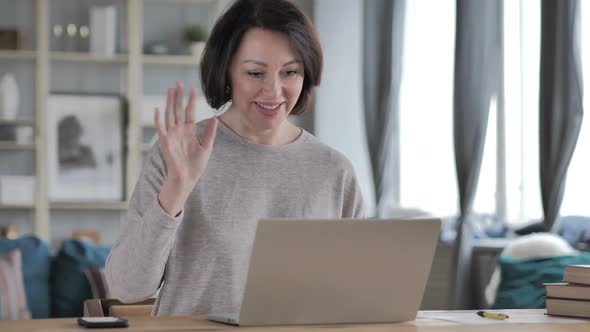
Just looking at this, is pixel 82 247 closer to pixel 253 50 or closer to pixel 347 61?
pixel 347 61

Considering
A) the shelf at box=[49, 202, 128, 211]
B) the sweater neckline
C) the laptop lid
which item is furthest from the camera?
the shelf at box=[49, 202, 128, 211]

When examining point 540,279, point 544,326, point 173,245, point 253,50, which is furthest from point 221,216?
point 540,279

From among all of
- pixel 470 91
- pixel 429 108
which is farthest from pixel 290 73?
pixel 429 108

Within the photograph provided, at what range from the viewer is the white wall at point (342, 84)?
6.91 metres

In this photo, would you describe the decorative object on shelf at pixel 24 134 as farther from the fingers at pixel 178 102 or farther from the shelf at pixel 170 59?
the fingers at pixel 178 102

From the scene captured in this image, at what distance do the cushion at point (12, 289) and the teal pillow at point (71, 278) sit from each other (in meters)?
0.22

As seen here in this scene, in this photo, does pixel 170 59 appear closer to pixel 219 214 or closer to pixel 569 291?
pixel 219 214

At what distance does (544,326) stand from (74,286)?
4.16 metres

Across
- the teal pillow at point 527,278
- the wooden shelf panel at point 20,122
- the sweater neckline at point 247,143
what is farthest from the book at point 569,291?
the wooden shelf panel at point 20,122

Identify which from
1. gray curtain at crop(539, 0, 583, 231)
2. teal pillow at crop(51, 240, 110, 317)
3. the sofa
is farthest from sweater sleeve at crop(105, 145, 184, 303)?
teal pillow at crop(51, 240, 110, 317)

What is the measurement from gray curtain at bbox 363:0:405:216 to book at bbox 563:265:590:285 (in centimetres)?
413

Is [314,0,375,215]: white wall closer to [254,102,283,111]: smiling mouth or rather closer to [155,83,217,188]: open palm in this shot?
[254,102,283,111]: smiling mouth

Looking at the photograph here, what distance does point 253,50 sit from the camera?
2.29 metres

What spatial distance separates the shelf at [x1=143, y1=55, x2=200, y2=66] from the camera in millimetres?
6859
